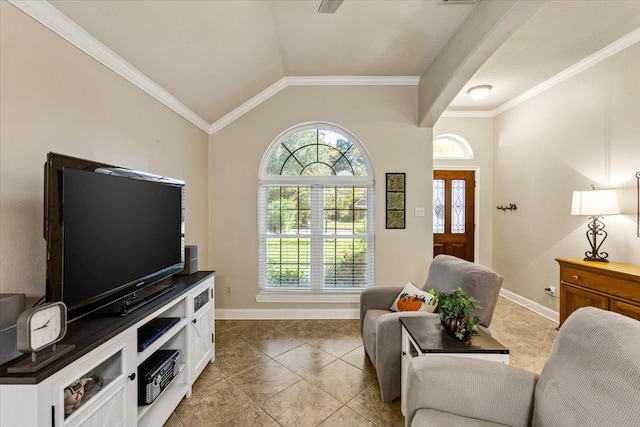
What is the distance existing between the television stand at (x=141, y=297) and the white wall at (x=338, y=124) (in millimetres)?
1553

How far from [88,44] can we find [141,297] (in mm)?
1585

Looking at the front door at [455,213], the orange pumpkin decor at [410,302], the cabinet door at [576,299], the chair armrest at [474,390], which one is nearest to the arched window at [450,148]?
the front door at [455,213]

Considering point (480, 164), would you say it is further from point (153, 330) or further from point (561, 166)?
point (153, 330)

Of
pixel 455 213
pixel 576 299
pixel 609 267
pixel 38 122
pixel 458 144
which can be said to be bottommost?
pixel 576 299

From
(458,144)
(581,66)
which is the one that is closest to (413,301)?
(581,66)

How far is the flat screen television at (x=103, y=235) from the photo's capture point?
1.22m

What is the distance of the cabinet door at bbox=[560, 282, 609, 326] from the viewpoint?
2.58 m

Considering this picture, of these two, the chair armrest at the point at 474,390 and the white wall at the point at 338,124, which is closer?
the chair armrest at the point at 474,390

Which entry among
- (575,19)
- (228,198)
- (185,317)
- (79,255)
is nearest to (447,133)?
(575,19)

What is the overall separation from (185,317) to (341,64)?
9.63ft

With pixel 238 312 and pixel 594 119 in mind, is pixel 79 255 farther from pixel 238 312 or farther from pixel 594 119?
pixel 594 119

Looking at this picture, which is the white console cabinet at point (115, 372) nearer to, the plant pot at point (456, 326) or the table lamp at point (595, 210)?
the plant pot at point (456, 326)

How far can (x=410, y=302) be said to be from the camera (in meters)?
2.32

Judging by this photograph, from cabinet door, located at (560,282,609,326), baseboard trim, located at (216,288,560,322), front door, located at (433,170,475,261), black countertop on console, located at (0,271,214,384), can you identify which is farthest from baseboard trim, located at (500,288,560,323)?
black countertop on console, located at (0,271,214,384)
